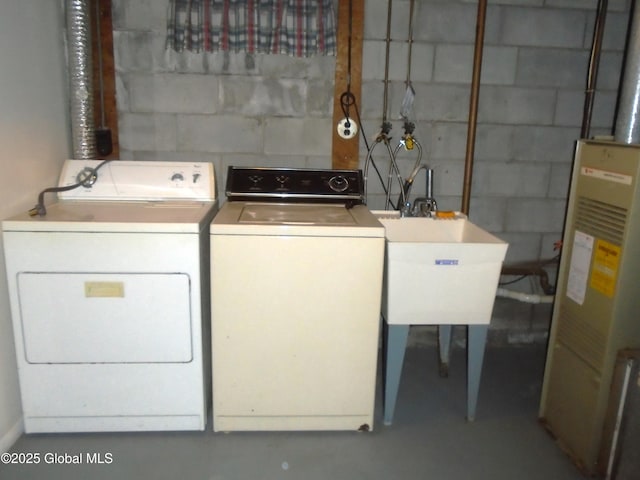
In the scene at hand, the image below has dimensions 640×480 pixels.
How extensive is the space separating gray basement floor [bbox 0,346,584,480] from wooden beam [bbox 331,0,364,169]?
129 centimetres

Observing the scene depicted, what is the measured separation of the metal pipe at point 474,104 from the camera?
264 centimetres

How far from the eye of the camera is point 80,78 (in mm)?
2438

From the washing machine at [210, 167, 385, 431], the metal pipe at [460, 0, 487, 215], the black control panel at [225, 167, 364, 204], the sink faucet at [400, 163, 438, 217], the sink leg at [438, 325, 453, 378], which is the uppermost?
the metal pipe at [460, 0, 487, 215]

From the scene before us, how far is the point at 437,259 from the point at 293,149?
1085mm

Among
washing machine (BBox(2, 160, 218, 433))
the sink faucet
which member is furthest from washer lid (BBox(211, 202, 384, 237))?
the sink faucet

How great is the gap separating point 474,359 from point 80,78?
87.8 inches

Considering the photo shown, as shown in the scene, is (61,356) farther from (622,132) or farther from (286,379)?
(622,132)

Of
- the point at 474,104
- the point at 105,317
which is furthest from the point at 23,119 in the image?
the point at 474,104

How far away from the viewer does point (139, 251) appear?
194 centimetres

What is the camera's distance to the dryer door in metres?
1.96

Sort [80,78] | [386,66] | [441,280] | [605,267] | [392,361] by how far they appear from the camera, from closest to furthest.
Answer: [605,267]
[441,280]
[392,361]
[80,78]
[386,66]

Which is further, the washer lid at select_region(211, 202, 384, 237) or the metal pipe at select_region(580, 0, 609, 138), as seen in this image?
the metal pipe at select_region(580, 0, 609, 138)

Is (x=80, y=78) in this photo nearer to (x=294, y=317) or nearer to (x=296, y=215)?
(x=296, y=215)

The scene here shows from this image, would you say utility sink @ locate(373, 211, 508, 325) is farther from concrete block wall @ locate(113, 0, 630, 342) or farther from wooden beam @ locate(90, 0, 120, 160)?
wooden beam @ locate(90, 0, 120, 160)
